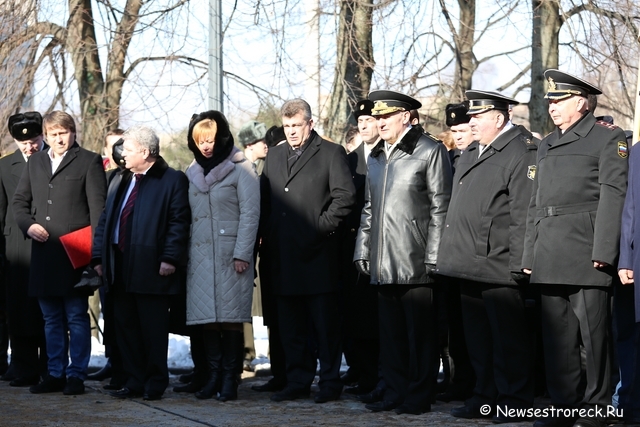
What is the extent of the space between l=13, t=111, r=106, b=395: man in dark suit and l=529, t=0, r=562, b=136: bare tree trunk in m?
5.39

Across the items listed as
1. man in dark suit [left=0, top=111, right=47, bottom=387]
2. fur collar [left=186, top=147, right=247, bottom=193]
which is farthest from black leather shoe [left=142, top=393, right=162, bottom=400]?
fur collar [left=186, top=147, right=247, bottom=193]

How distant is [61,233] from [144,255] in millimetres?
928

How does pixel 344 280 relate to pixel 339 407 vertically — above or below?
above

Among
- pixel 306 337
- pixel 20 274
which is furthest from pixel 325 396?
pixel 20 274

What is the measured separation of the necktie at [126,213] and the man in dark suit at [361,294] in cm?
164

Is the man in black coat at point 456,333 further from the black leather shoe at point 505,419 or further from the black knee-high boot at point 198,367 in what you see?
the black knee-high boot at point 198,367

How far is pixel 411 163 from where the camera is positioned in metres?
7.47

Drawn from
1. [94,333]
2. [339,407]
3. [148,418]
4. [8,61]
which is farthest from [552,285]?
[8,61]

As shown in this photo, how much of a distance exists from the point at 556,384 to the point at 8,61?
800 cm

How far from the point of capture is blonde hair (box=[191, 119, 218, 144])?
817 cm

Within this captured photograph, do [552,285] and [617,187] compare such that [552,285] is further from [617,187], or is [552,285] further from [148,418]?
[148,418]

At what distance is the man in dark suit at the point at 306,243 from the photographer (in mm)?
7953

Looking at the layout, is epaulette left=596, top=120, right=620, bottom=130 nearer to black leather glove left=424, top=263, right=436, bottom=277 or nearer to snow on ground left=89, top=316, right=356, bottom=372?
black leather glove left=424, top=263, right=436, bottom=277

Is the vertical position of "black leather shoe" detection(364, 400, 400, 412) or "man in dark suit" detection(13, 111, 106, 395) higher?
"man in dark suit" detection(13, 111, 106, 395)
